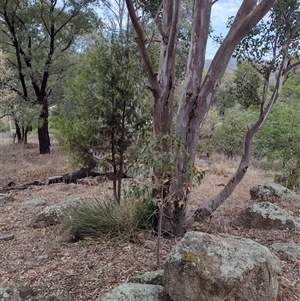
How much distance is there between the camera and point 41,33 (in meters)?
12.6

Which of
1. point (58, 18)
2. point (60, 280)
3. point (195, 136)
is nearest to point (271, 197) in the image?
point (195, 136)

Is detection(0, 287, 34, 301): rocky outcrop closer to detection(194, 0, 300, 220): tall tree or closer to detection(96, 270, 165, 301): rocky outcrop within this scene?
detection(96, 270, 165, 301): rocky outcrop

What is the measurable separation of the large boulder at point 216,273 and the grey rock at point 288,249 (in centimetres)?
122

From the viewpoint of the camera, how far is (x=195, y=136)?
393cm

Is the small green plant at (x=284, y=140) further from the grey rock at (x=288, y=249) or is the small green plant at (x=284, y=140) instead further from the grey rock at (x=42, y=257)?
the grey rock at (x=42, y=257)

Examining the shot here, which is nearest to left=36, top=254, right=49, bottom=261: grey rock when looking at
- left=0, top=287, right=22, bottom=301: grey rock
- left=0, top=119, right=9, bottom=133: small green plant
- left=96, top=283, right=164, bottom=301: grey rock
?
left=0, top=287, right=22, bottom=301: grey rock

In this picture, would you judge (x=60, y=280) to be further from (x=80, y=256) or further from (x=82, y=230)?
(x=82, y=230)

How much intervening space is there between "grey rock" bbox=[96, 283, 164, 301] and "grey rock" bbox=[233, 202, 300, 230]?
113 inches

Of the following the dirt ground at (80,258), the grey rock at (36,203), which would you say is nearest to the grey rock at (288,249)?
the dirt ground at (80,258)

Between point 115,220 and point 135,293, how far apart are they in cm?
173

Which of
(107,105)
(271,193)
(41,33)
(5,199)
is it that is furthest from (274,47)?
(41,33)

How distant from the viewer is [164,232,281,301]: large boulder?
2.21 meters

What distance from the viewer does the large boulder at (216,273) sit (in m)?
2.21

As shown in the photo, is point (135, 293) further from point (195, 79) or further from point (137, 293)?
point (195, 79)
